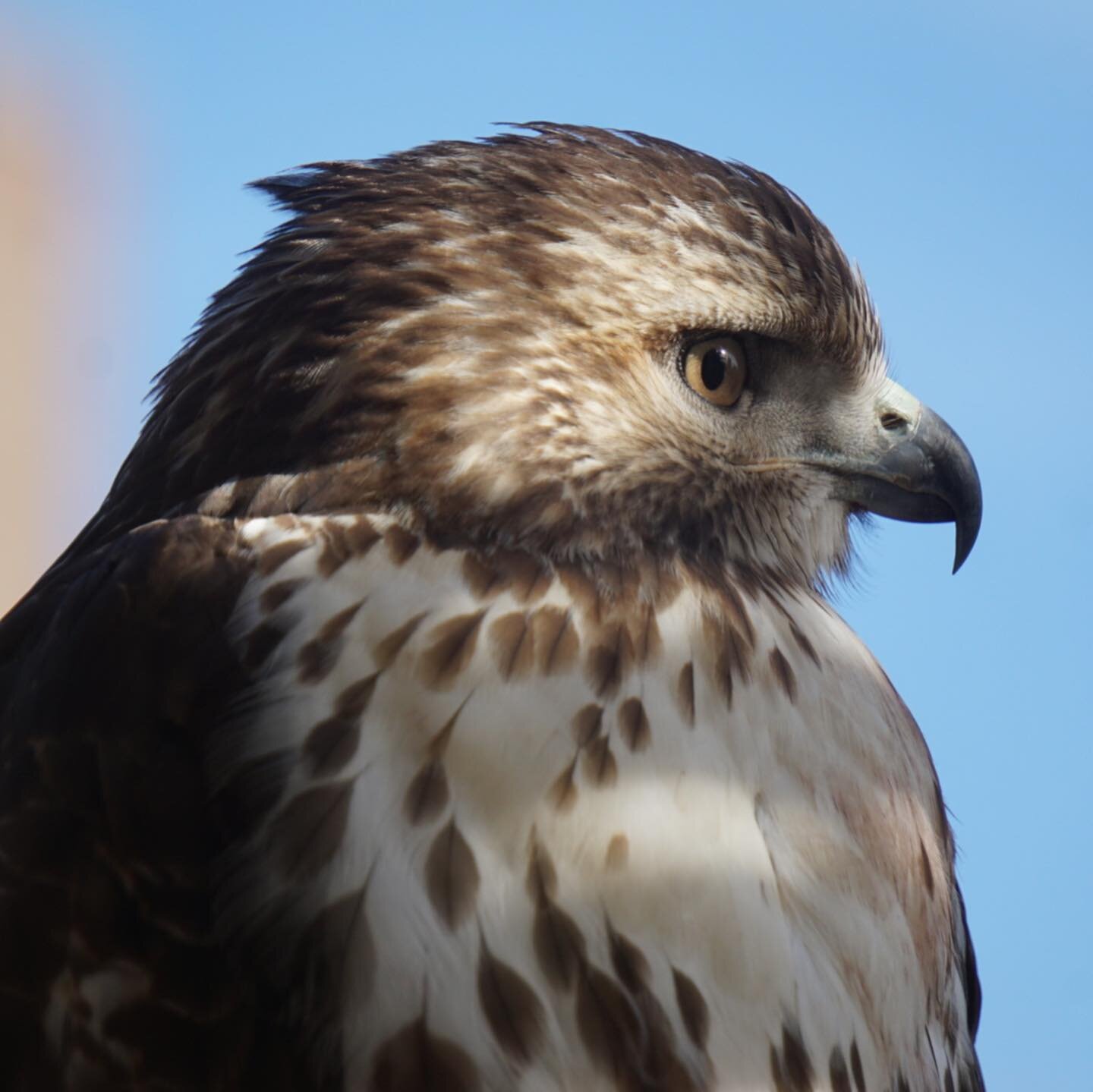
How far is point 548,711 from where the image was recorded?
2.13 meters

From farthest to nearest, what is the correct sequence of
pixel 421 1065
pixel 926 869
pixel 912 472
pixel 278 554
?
1. pixel 912 472
2. pixel 926 869
3. pixel 278 554
4. pixel 421 1065

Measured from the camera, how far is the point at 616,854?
208 cm

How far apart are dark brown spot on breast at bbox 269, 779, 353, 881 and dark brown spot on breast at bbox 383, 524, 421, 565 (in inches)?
12.6

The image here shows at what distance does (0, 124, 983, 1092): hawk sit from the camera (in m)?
1.98

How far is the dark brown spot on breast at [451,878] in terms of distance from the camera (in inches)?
79.0

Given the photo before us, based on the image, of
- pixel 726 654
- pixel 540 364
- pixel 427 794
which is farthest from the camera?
pixel 540 364

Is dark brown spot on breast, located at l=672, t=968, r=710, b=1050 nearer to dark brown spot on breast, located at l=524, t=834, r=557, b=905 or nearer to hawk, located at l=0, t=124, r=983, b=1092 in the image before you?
hawk, located at l=0, t=124, r=983, b=1092

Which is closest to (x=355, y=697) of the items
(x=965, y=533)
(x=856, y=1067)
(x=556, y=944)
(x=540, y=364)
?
(x=556, y=944)

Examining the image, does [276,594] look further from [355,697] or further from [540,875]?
[540,875]

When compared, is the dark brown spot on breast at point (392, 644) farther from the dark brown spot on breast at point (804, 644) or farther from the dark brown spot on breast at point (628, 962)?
the dark brown spot on breast at point (804, 644)

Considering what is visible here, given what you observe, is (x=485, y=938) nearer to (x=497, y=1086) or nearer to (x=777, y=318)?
(x=497, y=1086)

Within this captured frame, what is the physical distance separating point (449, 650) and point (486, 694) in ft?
0.23

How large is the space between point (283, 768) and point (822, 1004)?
756 millimetres

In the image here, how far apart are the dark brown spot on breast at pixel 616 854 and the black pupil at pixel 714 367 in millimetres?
797
